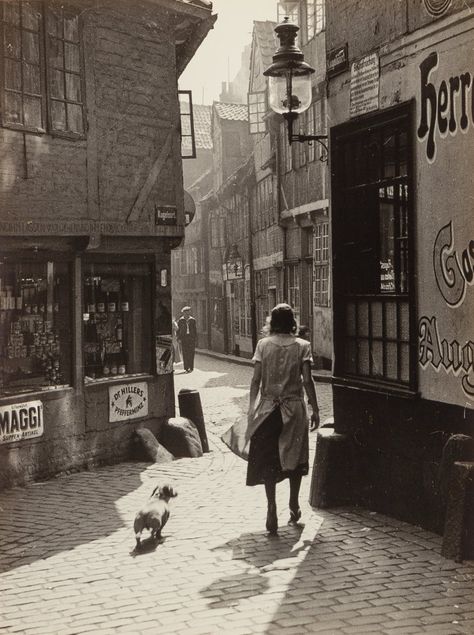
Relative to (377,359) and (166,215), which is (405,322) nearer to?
(377,359)

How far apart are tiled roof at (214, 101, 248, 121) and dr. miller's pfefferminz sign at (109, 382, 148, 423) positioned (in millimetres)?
28212

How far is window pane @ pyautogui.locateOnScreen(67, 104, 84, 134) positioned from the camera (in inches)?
402

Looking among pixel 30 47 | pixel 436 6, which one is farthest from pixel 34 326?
pixel 436 6

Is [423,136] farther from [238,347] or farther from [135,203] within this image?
[238,347]

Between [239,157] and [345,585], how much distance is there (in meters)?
33.6

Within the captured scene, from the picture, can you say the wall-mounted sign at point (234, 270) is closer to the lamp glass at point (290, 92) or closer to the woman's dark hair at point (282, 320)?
the lamp glass at point (290, 92)

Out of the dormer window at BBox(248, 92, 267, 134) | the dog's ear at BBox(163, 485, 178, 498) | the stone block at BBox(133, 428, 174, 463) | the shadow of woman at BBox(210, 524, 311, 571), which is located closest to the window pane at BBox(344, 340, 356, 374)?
the shadow of woman at BBox(210, 524, 311, 571)

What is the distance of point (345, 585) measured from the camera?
541 cm

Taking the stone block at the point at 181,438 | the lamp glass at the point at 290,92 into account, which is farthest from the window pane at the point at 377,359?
the stone block at the point at 181,438

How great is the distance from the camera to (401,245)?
7129mm

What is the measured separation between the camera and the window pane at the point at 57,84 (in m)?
9.99

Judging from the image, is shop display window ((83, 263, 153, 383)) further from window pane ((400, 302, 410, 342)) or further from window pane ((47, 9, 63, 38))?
window pane ((400, 302, 410, 342))

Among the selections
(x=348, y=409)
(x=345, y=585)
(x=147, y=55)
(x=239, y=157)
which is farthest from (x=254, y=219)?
(x=345, y=585)

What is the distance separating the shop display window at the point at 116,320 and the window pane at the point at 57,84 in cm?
207
